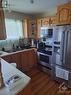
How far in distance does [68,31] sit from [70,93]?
155 cm

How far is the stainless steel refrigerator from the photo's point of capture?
8.04 ft

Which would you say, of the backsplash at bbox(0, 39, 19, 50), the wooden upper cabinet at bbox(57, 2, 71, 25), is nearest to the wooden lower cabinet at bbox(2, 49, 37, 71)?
the backsplash at bbox(0, 39, 19, 50)

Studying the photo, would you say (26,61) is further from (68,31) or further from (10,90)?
(10,90)

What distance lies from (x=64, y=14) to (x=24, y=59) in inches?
80.2

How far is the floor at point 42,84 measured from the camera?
8.20 feet

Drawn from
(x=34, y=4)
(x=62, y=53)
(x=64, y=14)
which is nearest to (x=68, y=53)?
(x=62, y=53)

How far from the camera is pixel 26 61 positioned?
12.1 feet

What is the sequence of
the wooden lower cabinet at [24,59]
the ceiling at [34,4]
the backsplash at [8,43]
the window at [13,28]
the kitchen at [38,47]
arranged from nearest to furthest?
the kitchen at [38,47], the ceiling at [34,4], the wooden lower cabinet at [24,59], the backsplash at [8,43], the window at [13,28]

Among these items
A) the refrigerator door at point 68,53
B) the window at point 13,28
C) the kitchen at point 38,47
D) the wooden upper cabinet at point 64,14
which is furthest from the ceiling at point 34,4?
the refrigerator door at point 68,53

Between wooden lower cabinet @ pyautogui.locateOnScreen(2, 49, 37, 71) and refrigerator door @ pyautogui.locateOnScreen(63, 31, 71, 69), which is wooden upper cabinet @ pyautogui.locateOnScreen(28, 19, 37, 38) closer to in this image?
wooden lower cabinet @ pyautogui.locateOnScreen(2, 49, 37, 71)

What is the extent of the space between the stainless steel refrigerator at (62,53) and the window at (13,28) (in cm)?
201

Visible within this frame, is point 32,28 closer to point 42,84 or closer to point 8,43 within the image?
point 8,43

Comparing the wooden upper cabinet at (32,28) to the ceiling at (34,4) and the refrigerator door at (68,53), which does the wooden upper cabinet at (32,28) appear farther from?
the refrigerator door at (68,53)

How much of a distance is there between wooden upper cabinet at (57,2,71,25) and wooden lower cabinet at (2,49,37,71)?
164 centimetres
